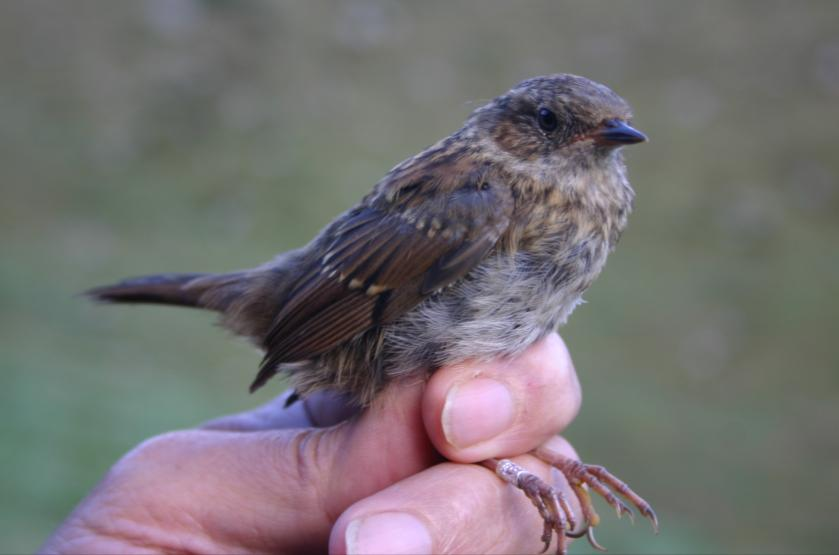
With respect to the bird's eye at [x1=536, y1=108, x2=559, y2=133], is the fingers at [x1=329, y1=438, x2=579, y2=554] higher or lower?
lower

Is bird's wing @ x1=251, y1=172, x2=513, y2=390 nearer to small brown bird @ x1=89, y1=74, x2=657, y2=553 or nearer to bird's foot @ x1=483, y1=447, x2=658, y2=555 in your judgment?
small brown bird @ x1=89, y1=74, x2=657, y2=553

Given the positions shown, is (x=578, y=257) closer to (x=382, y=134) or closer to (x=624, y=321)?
(x=624, y=321)

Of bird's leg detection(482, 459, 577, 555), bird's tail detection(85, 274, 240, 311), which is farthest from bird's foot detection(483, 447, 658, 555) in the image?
bird's tail detection(85, 274, 240, 311)

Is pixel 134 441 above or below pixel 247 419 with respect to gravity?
below

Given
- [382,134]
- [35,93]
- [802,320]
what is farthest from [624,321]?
[35,93]

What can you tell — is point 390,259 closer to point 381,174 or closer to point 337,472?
point 337,472

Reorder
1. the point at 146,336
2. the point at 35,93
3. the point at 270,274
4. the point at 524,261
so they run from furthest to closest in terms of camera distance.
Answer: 1. the point at 35,93
2. the point at 146,336
3. the point at 270,274
4. the point at 524,261

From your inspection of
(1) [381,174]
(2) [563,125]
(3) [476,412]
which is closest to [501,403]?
(3) [476,412]
